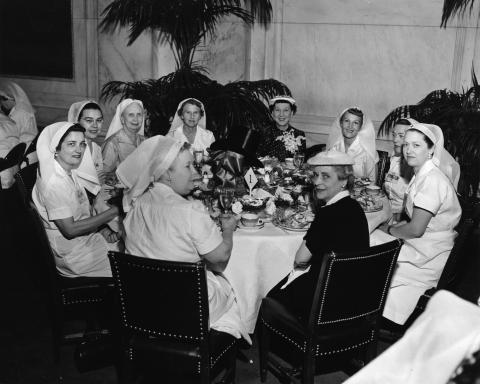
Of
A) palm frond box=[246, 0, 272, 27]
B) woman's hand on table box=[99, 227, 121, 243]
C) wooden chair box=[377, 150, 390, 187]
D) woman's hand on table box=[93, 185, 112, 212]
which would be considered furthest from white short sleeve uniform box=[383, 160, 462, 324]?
palm frond box=[246, 0, 272, 27]

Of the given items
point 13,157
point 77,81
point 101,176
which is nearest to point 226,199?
point 101,176

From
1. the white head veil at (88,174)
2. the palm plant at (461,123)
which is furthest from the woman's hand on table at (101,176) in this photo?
the palm plant at (461,123)

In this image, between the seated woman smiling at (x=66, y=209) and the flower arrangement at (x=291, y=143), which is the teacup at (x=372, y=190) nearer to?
the flower arrangement at (x=291, y=143)

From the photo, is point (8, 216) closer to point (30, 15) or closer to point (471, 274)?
point (30, 15)

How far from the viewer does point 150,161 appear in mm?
2754

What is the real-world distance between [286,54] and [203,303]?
467cm

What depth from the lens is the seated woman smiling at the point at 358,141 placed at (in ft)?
16.7

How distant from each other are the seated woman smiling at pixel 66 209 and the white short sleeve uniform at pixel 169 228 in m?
0.58

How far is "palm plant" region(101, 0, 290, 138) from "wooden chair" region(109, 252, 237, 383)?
11.8 ft

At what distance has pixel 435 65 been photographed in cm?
591

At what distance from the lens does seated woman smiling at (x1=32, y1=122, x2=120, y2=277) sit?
321 centimetres

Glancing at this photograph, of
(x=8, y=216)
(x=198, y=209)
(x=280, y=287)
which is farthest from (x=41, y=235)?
(x=8, y=216)

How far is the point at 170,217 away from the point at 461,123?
11.1ft

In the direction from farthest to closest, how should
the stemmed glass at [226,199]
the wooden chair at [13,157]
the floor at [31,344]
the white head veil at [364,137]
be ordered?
the wooden chair at [13,157], the white head veil at [364,137], the stemmed glass at [226,199], the floor at [31,344]
